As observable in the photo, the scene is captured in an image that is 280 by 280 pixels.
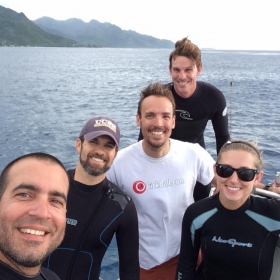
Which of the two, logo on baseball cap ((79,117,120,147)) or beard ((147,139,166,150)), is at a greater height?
logo on baseball cap ((79,117,120,147))

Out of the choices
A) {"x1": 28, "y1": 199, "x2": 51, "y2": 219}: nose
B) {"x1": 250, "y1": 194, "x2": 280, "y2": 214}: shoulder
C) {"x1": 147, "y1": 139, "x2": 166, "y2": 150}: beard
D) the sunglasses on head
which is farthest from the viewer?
{"x1": 147, "y1": 139, "x2": 166, "y2": 150}: beard

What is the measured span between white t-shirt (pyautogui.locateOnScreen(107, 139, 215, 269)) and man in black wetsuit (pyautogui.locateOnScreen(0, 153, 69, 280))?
1.15m

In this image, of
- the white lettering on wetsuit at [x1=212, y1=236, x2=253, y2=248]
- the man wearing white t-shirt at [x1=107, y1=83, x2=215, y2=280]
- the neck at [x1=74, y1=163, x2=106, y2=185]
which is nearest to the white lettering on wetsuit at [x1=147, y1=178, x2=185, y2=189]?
the man wearing white t-shirt at [x1=107, y1=83, x2=215, y2=280]

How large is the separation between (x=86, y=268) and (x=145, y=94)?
1.90 meters

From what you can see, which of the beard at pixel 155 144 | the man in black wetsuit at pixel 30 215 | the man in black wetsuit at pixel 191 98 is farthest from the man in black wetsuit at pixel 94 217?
the man in black wetsuit at pixel 191 98

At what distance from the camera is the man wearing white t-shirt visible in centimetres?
349

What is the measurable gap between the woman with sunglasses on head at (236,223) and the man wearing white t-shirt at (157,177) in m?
0.32

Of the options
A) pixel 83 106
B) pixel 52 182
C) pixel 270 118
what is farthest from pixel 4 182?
pixel 83 106

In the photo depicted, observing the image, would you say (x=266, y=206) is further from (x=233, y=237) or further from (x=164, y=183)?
(x=164, y=183)

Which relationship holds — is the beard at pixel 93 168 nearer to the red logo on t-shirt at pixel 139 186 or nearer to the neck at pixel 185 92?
the red logo on t-shirt at pixel 139 186

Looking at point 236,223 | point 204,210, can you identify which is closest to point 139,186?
point 204,210

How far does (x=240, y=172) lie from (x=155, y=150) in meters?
0.92

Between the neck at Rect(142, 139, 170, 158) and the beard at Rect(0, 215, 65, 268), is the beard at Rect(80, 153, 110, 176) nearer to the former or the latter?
the neck at Rect(142, 139, 170, 158)

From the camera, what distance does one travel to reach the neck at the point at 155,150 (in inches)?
139
